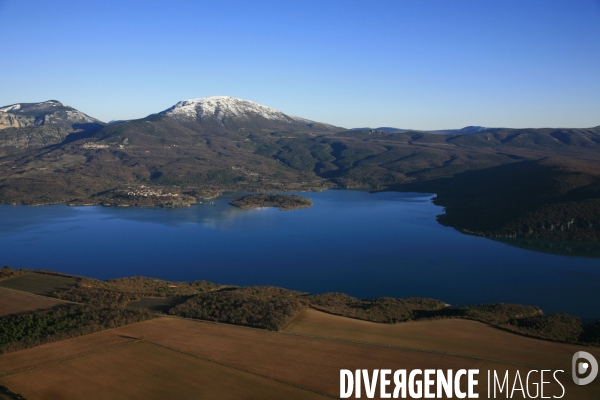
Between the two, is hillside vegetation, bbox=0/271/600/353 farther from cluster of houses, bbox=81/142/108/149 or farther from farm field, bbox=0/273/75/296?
cluster of houses, bbox=81/142/108/149

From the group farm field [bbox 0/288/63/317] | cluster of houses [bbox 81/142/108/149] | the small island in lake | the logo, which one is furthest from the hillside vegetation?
cluster of houses [bbox 81/142/108/149]

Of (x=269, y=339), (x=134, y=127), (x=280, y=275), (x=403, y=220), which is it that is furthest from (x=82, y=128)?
(x=269, y=339)

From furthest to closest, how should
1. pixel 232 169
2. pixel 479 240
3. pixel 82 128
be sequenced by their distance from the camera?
pixel 82 128 → pixel 232 169 → pixel 479 240

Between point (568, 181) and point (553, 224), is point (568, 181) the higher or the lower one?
the higher one

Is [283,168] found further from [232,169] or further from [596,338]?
Answer: [596,338]

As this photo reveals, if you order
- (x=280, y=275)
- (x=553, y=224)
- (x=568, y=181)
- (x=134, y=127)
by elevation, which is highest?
(x=134, y=127)

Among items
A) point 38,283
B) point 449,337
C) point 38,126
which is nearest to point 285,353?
point 449,337

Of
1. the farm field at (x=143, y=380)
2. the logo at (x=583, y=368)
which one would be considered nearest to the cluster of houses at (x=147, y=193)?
the farm field at (x=143, y=380)

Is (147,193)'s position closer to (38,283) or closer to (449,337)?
(38,283)
